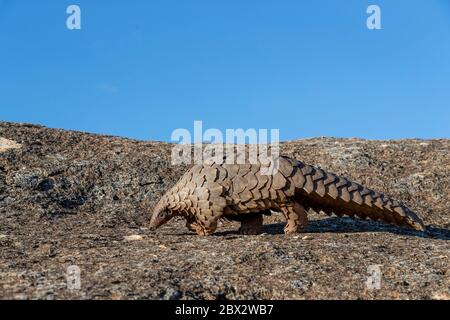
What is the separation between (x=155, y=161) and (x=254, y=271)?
7064 millimetres

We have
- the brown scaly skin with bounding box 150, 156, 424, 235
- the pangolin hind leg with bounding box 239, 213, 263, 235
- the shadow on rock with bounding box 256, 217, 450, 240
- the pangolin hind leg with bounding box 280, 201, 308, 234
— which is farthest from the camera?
the shadow on rock with bounding box 256, 217, 450, 240

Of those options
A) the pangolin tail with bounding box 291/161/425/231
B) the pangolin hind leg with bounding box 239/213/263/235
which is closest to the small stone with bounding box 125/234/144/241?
the pangolin hind leg with bounding box 239/213/263/235

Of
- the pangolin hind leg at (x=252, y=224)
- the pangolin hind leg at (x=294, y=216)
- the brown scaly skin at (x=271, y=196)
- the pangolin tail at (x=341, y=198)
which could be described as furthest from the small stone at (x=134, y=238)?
the pangolin tail at (x=341, y=198)

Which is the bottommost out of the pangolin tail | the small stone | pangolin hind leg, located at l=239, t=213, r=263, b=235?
the small stone

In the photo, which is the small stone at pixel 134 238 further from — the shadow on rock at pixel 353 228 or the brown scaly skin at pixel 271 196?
the shadow on rock at pixel 353 228

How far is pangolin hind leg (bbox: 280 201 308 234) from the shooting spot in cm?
786

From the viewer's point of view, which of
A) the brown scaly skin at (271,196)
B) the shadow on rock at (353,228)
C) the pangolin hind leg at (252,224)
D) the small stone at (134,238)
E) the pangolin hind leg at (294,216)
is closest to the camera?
the brown scaly skin at (271,196)

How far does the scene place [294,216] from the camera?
7934mm

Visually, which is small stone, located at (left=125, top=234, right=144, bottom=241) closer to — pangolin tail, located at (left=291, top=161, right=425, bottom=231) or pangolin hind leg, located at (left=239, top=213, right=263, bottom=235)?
pangolin hind leg, located at (left=239, top=213, right=263, bottom=235)

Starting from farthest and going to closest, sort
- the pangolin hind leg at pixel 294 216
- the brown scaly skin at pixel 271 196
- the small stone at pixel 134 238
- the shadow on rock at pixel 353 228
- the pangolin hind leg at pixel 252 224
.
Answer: the shadow on rock at pixel 353 228
the pangolin hind leg at pixel 252 224
the small stone at pixel 134 238
the pangolin hind leg at pixel 294 216
the brown scaly skin at pixel 271 196

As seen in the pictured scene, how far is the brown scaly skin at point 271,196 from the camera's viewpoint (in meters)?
7.70

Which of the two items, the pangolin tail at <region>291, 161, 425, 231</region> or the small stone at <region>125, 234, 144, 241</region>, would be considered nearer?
the pangolin tail at <region>291, 161, 425, 231</region>
